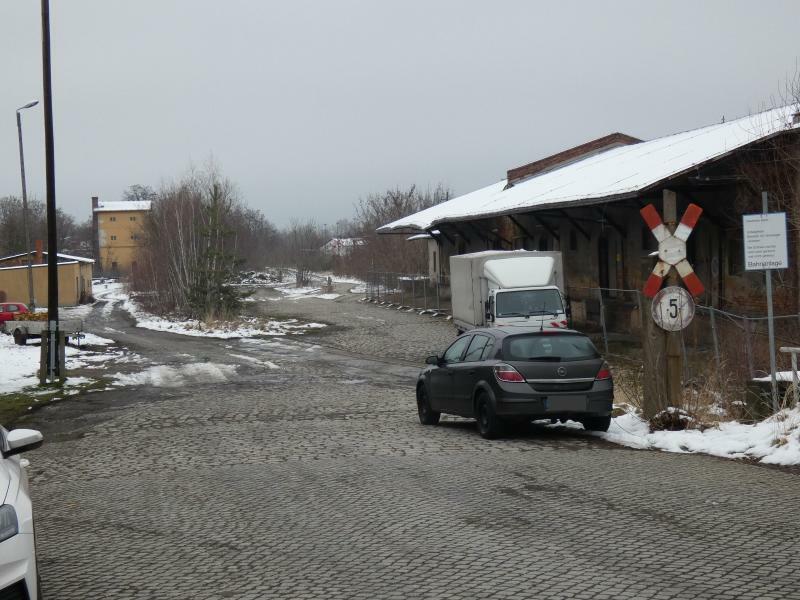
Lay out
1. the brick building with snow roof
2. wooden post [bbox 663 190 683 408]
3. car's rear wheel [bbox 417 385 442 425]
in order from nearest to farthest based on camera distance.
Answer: wooden post [bbox 663 190 683 408]
car's rear wheel [bbox 417 385 442 425]
the brick building with snow roof

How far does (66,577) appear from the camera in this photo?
20.6 ft

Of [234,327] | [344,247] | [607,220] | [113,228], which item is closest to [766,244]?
[607,220]

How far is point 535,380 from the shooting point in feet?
40.2

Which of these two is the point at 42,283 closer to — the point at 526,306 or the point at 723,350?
the point at 526,306

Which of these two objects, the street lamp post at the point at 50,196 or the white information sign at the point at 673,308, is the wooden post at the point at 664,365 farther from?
the street lamp post at the point at 50,196

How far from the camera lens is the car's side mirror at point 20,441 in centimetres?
589

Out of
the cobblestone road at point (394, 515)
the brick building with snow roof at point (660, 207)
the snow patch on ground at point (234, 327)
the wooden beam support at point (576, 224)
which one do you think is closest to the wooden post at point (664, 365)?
the brick building with snow roof at point (660, 207)

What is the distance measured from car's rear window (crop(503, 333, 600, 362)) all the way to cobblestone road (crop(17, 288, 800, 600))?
112 centimetres

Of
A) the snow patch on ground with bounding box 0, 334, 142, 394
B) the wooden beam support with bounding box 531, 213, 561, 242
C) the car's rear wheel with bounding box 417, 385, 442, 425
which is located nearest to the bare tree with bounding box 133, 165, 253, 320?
the snow patch on ground with bounding box 0, 334, 142, 394

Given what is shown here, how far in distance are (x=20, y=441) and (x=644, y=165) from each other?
2614 cm

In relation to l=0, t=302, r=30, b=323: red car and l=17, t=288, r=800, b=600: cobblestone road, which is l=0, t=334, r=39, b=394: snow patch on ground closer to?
l=17, t=288, r=800, b=600: cobblestone road

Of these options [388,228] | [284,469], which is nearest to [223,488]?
[284,469]

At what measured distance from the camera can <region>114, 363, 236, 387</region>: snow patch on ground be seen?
915 inches

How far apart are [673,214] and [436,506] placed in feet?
21.6
